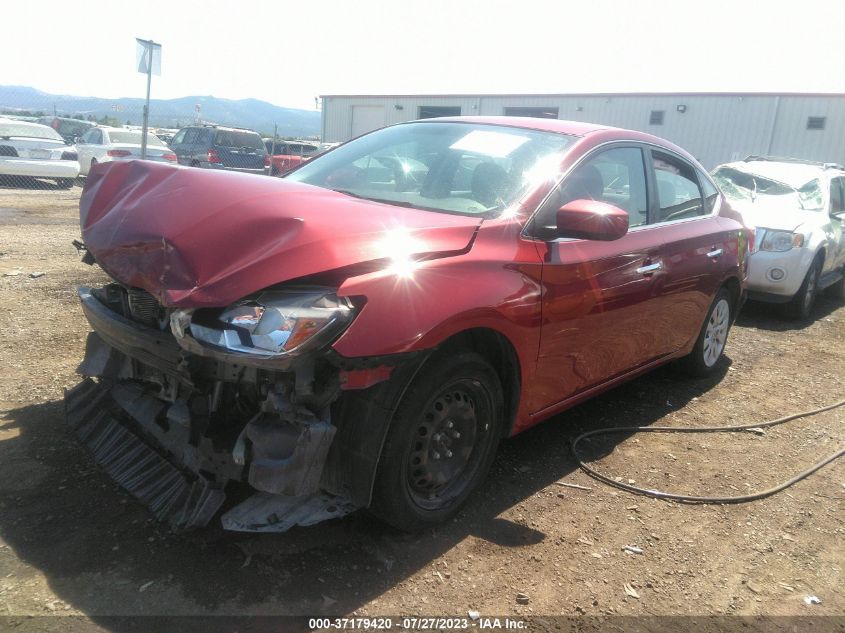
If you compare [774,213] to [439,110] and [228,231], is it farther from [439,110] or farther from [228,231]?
[439,110]

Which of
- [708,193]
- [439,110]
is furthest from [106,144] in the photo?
[708,193]

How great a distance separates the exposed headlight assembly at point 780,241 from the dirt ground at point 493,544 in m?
3.46

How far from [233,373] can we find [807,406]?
4293 millimetres

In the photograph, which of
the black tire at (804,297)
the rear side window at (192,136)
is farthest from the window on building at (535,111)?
the black tire at (804,297)

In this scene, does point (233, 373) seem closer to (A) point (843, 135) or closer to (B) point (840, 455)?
(B) point (840, 455)

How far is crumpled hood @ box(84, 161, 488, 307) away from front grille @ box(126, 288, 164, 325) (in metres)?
0.12

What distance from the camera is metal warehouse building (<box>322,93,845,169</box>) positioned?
64.6 feet

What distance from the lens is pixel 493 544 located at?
3.00m

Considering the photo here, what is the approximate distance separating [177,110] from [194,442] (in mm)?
79243

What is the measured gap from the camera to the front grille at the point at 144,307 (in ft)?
9.37

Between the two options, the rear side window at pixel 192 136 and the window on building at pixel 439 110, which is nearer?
the rear side window at pixel 192 136

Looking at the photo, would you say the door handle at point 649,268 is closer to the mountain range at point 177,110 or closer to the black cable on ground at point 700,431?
the black cable on ground at point 700,431

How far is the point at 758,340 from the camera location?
22.5ft

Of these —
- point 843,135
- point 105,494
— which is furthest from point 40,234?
point 843,135
